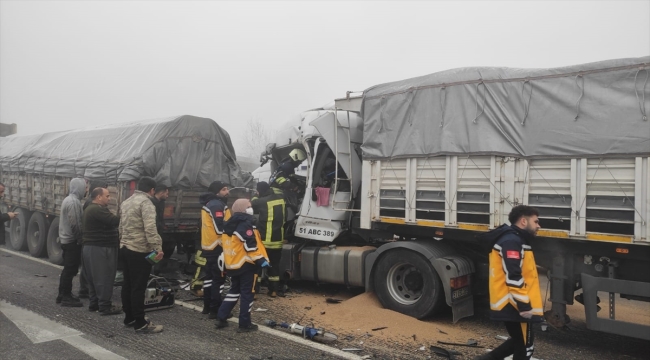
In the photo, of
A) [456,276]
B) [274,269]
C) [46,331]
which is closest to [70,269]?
[46,331]

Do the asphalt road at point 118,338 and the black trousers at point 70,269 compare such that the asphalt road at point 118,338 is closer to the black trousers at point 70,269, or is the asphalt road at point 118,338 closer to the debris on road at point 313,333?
the debris on road at point 313,333

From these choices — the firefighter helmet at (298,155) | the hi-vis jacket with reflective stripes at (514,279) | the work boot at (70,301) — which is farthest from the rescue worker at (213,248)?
the hi-vis jacket with reflective stripes at (514,279)

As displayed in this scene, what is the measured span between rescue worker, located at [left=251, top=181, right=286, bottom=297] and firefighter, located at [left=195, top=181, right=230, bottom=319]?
28.2 inches

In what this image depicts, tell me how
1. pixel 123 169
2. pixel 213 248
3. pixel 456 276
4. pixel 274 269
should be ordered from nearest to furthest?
pixel 456 276, pixel 213 248, pixel 274 269, pixel 123 169

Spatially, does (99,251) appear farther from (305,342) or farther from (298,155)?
(298,155)

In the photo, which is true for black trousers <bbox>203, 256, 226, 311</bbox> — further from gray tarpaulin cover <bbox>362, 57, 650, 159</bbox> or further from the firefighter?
gray tarpaulin cover <bbox>362, 57, 650, 159</bbox>

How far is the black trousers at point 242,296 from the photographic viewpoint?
520cm

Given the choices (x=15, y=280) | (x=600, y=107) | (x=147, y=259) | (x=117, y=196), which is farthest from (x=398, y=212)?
(x=15, y=280)

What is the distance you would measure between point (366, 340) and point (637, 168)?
3.45 meters

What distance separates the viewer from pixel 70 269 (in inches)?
252

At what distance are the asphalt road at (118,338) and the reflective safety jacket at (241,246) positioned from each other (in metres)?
0.80

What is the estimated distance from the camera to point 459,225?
5504 millimetres

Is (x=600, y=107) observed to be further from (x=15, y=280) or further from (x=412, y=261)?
(x=15, y=280)

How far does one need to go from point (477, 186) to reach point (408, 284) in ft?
5.71
